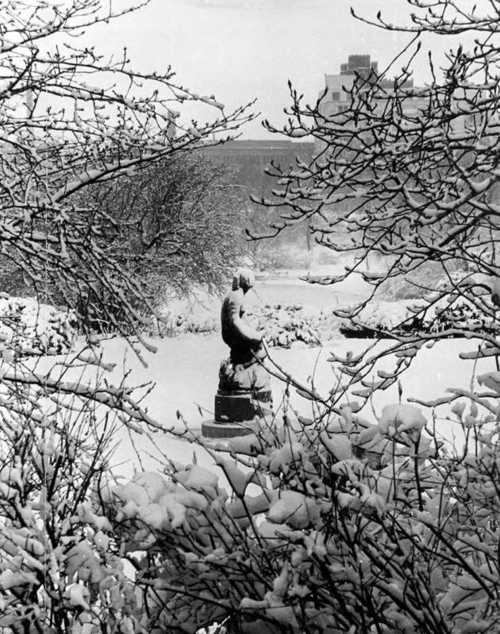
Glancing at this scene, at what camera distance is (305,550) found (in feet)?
7.91

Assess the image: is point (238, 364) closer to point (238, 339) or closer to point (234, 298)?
point (238, 339)

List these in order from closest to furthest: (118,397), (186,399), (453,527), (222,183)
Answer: (453,527) → (118,397) → (186,399) → (222,183)

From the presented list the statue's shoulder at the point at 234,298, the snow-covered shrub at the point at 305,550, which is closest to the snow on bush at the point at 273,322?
the statue's shoulder at the point at 234,298

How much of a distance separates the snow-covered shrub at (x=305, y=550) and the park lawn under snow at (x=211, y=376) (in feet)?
27.4

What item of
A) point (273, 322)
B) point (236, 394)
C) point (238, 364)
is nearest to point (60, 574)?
point (236, 394)

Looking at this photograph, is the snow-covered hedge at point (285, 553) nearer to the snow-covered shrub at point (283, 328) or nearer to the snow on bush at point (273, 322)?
the snow on bush at point (273, 322)

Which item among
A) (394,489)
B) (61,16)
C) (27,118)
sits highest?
(61,16)

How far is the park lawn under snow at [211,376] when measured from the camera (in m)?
13.1

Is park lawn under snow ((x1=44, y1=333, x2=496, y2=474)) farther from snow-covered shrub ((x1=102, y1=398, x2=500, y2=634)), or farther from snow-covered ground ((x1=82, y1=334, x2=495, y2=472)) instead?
snow-covered shrub ((x1=102, y1=398, x2=500, y2=634))

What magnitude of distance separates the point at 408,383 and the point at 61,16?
1011 cm

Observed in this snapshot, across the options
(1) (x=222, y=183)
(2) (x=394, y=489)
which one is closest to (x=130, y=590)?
(2) (x=394, y=489)

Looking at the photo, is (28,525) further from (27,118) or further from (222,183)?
(222,183)

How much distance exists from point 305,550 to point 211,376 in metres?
13.8

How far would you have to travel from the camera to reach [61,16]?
19.4 feet
